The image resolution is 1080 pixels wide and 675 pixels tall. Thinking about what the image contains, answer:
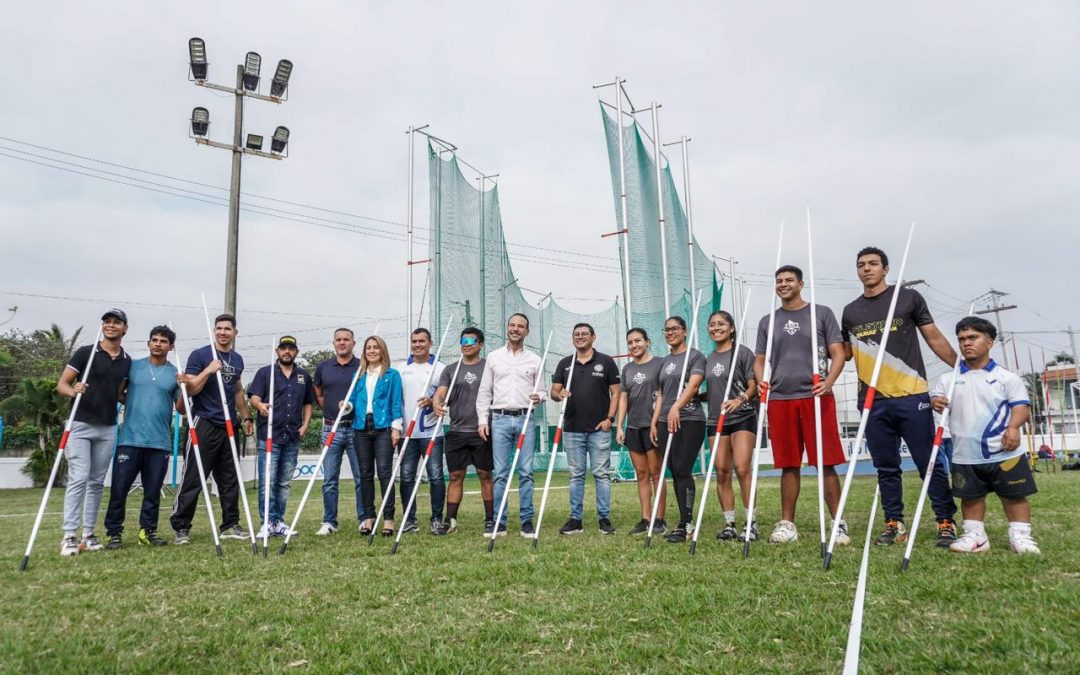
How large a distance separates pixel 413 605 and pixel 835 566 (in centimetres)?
219

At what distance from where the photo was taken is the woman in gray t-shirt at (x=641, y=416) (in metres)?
6.01

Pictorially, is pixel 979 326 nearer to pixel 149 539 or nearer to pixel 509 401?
pixel 509 401

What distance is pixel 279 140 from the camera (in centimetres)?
1445

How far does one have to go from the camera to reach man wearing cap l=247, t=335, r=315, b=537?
6121mm

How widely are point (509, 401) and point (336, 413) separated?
1650 millimetres

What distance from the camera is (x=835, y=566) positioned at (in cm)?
373

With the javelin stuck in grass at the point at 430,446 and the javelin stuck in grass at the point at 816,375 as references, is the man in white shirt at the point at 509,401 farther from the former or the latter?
the javelin stuck in grass at the point at 816,375

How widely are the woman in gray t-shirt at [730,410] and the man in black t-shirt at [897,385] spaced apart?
0.84 metres

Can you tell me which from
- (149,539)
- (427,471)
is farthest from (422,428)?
(149,539)

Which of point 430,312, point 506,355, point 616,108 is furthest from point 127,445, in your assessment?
point 616,108

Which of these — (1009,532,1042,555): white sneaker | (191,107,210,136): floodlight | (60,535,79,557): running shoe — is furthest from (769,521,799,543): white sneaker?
(191,107,210,136): floodlight

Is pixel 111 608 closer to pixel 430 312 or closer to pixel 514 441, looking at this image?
pixel 514 441

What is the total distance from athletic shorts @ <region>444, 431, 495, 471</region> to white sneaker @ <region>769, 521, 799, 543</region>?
2.44 m

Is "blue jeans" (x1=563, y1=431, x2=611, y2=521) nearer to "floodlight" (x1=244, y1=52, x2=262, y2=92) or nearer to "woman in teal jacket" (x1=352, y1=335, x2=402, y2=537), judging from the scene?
"woman in teal jacket" (x1=352, y1=335, x2=402, y2=537)
